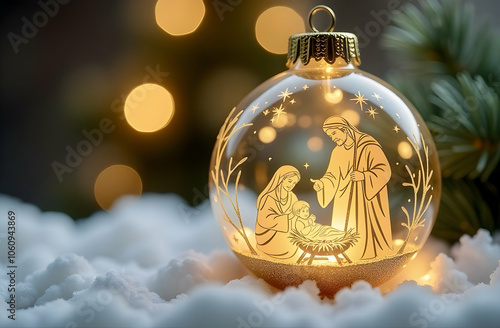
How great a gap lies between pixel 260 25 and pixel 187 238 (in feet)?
1.92

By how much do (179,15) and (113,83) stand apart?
0.24 metres

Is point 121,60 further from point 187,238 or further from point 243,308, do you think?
point 243,308

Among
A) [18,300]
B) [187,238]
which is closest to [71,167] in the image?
[187,238]

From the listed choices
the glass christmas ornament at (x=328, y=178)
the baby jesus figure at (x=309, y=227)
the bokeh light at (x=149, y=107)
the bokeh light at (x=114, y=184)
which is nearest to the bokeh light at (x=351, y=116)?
the glass christmas ornament at (x=328, y=178)

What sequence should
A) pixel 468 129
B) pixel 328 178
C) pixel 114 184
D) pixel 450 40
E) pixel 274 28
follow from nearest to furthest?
pixel 328 178 < pixel 468 129 < pixel 450 40 < pixel 274 28 < pixel 114 184

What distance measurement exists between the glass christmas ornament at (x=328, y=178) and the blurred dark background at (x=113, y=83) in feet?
2.07

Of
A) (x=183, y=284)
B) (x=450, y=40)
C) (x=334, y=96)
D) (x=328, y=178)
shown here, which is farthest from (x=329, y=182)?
(x=450, y=40)

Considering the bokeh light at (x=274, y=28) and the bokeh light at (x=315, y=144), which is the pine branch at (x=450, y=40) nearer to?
the bokeh light at (x=274, y=28)

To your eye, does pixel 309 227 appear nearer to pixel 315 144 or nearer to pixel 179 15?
pixel 315 144

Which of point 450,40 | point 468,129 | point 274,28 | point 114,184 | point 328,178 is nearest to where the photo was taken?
point 328,178

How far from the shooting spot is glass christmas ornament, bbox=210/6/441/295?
750 millimetres

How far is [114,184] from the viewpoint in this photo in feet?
5.15

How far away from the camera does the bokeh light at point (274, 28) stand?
4.57ft

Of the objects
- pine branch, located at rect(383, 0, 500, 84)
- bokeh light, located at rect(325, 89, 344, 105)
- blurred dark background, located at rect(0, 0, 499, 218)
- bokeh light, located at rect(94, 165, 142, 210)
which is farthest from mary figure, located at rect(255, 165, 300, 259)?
bokeh light, located at rect(94, 165, 142, 210)
